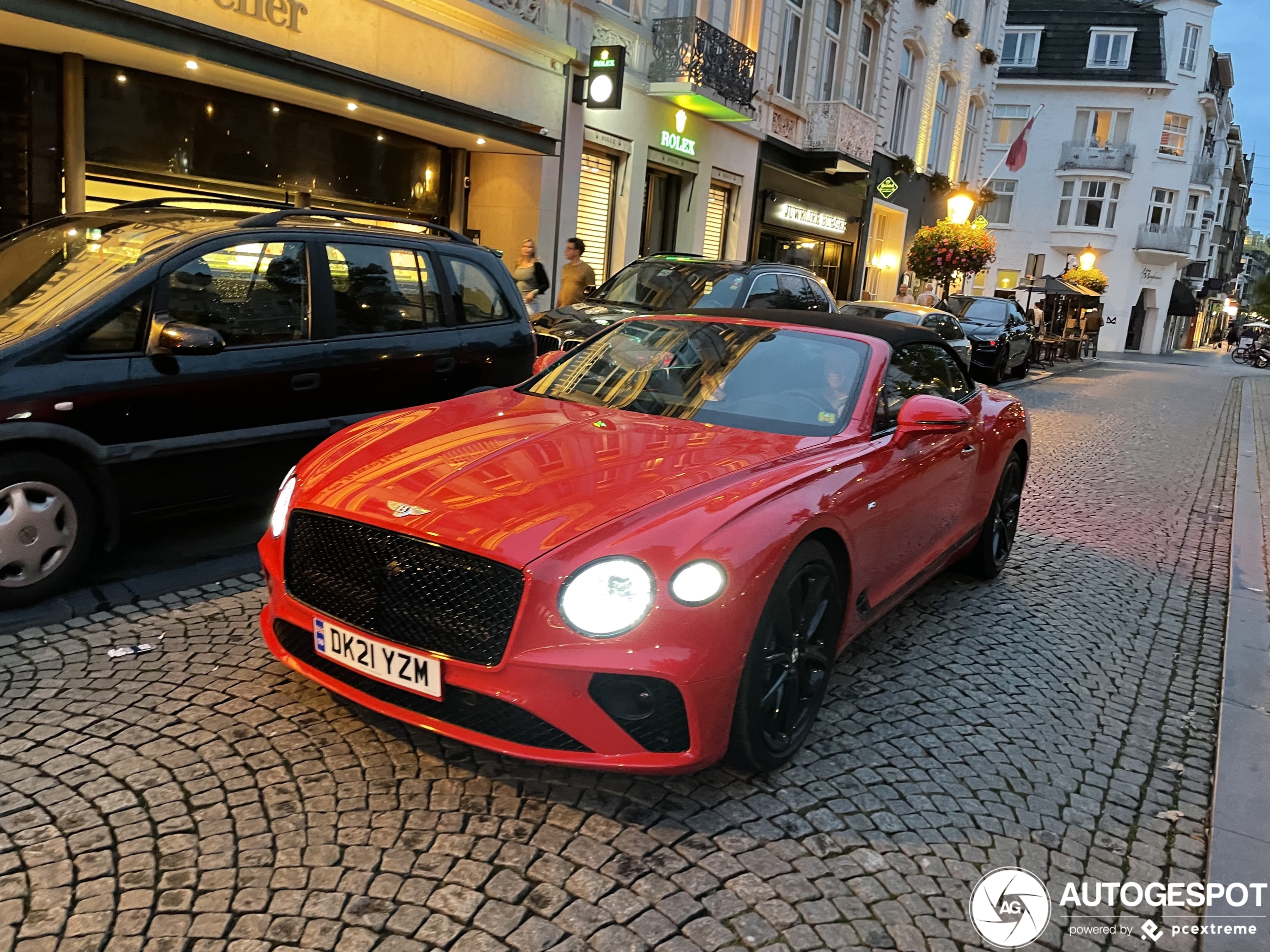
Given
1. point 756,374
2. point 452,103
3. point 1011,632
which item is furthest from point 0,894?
point 452,103

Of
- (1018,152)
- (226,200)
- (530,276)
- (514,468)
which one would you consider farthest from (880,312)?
(1018,152)

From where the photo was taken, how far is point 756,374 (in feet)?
13.9

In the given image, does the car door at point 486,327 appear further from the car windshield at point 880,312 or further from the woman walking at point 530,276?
the car windshield at point 880,312

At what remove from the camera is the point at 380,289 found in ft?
19.1

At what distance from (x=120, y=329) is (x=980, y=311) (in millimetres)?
20176

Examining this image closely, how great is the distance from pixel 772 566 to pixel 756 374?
139 cm

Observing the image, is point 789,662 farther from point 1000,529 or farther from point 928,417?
point 1000,529

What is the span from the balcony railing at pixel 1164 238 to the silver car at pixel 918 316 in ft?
143

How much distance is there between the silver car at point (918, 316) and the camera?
599 inches

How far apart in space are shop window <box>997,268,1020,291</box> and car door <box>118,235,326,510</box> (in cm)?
5453

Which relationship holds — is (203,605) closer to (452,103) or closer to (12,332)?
(12,332)

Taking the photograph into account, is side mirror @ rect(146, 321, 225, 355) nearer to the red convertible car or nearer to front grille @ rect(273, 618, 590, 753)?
the red convertible car

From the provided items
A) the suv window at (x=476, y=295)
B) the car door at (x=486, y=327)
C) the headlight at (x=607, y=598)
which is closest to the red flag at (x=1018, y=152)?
the car door at (x=486, y=327)

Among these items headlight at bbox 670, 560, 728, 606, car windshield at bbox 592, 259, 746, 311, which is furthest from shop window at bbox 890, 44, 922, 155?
headlight at bbox 670, 560, 728, 606
